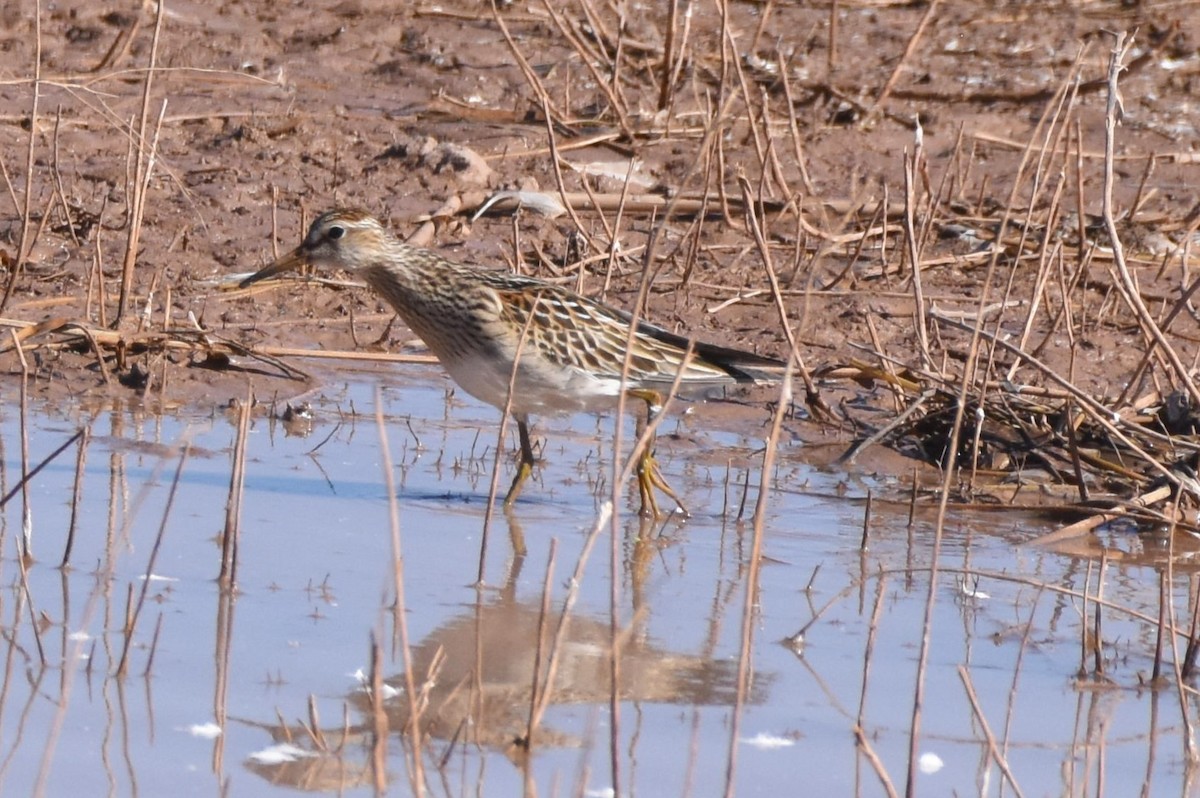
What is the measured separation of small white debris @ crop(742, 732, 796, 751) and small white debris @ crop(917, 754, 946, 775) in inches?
11.9

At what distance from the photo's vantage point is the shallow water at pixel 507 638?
439cm

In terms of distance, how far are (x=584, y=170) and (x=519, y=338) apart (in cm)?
430

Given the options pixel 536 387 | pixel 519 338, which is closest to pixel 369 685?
pixel 519 338

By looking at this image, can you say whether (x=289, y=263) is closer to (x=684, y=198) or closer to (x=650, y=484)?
(x=650, y=484)

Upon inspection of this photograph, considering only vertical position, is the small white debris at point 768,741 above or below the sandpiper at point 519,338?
below

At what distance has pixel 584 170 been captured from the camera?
1102cm

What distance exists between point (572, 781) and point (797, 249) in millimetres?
5519

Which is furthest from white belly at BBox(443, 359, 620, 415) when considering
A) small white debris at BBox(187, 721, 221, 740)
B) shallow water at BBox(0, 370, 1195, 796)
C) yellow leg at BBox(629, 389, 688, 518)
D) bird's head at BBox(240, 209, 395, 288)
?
small white debris at BBox(187, 721, 221, 740)

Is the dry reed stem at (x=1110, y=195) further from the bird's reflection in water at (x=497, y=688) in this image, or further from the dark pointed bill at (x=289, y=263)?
the dark pointed bill at (x=289, y=263)

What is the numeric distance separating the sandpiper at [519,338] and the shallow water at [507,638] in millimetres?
380

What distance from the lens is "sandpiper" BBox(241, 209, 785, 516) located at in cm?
705

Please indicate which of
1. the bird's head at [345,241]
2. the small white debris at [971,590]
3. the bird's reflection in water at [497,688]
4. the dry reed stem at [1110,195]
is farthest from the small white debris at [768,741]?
the bird's head at [345,241]

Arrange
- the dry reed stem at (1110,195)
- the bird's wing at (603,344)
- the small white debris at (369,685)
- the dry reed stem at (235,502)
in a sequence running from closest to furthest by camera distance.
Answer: the small white debris at (369,685) → the dry reed stem at (1110,195) → the dry reed stem at (235,502) → the bird's wing at (603,344)

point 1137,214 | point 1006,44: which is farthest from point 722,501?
point 1006,44
